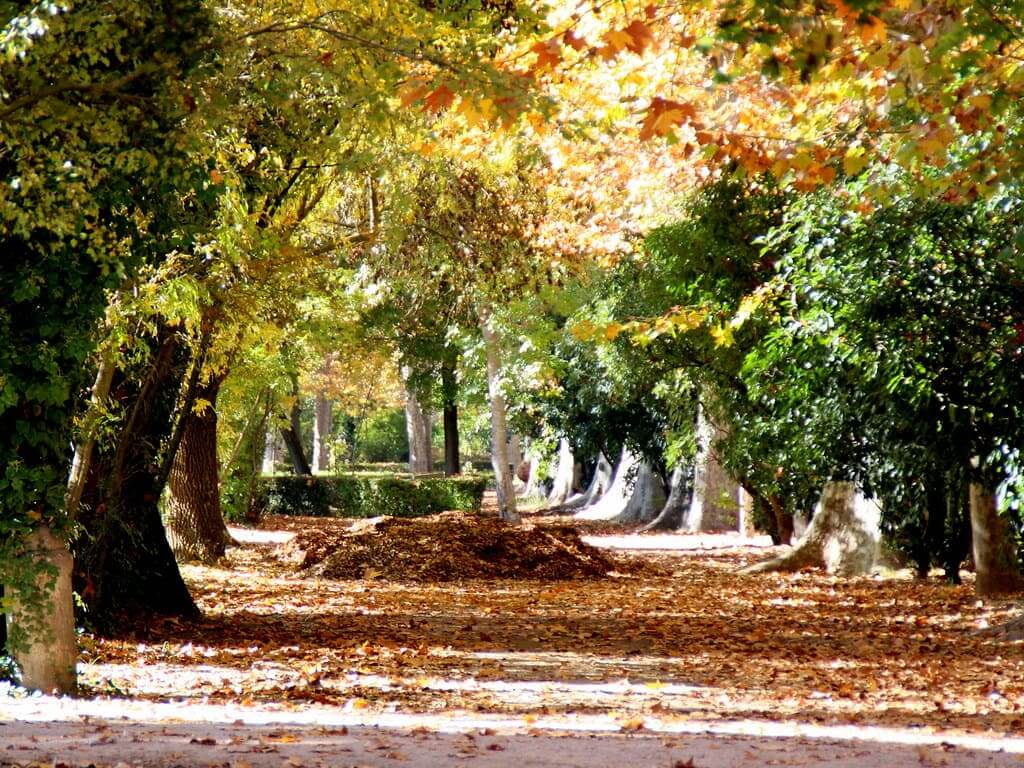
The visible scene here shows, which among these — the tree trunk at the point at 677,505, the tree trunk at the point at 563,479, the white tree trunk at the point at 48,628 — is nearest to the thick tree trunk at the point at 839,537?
the tree trunk at the point at 677,505

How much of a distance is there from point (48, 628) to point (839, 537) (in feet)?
39.7

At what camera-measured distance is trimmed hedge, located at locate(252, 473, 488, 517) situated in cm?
3269

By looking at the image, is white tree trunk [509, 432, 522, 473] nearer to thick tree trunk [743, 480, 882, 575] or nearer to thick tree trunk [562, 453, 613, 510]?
thick tree trunk [562, 453, 613, 510]

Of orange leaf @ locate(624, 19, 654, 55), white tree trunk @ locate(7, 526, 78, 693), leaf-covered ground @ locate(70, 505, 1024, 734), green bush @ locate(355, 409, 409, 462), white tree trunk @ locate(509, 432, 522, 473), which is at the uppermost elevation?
orange leaf @ locate(624, 19, 654, 55)

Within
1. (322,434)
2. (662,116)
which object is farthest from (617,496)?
(662,116)

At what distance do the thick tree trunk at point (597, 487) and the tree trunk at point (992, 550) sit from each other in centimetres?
2289

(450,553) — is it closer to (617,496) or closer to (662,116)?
(662,116)

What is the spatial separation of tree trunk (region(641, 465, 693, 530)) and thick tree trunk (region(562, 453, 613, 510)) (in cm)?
698

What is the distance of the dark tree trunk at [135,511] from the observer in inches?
409

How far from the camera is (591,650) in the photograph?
10.9 meters

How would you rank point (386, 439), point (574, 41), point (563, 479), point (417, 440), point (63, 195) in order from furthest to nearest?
1. point (386, 439)
2. point (417, 440)
3. point (563, 479)
4. point (63, 195)
5. point (574, 41)

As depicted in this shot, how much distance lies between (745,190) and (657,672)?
7.33m

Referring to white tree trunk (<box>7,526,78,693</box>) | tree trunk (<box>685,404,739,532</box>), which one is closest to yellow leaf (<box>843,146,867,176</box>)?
white tree trunk (<box>7,526,78,693</box>)

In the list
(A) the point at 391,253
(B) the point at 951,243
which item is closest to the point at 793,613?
(B) the point at 951,243
